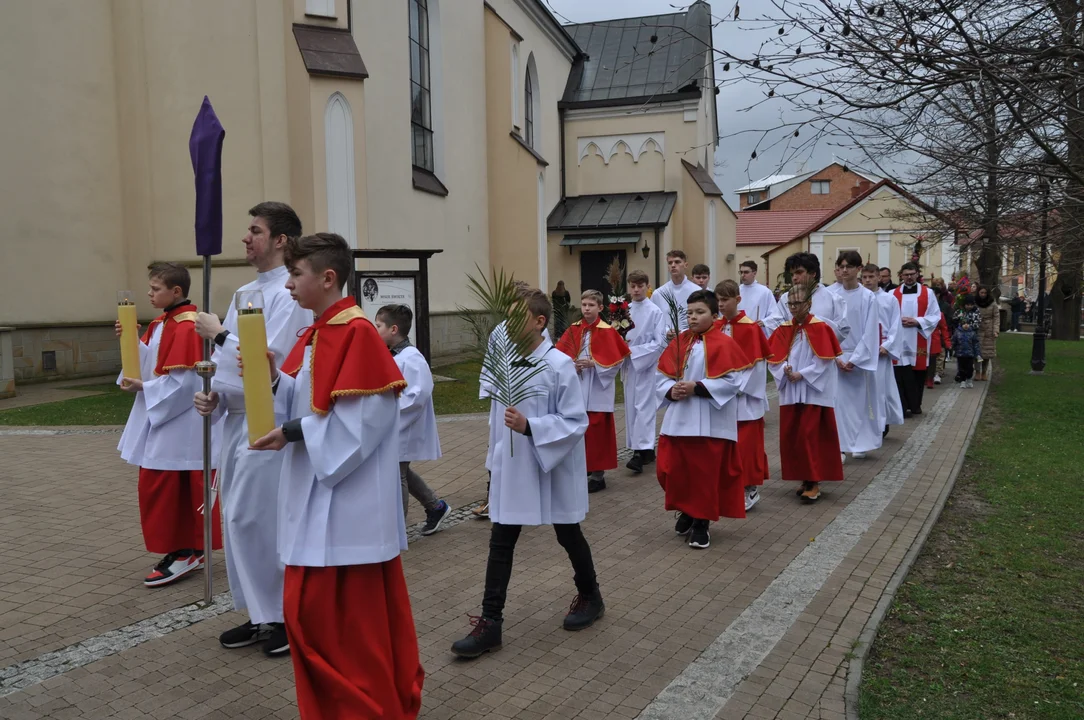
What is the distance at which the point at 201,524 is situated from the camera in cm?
584

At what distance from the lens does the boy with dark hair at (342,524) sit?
3.39 meters

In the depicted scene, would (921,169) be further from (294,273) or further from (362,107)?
(362,107)

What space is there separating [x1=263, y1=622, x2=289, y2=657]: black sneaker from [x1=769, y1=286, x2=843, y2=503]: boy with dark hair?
5.35 meters

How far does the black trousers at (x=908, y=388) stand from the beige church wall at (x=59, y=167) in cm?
1464

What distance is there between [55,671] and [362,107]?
12662mm

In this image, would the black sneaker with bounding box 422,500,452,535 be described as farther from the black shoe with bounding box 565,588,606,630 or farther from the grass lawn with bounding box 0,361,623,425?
the grass lawn with bounding box 0,361,623,425

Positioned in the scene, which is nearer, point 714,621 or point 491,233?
point 714,621

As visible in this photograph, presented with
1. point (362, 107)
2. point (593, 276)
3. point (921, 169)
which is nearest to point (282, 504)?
point (921, 169)

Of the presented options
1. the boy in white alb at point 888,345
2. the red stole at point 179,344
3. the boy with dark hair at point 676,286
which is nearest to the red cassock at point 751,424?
the boy with dark hair at point 676,286

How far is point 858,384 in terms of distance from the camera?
9.81 meters

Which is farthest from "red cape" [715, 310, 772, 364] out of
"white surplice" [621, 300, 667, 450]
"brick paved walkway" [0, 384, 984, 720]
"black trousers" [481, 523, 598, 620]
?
"black trousers" [481, 523, 598, 620]

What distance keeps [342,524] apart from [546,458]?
4.93 ft

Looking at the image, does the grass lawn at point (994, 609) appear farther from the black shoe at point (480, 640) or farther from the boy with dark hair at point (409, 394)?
the boy with dark hair at point (409, 394)

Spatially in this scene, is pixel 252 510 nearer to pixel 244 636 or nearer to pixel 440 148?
pixel 244 636
